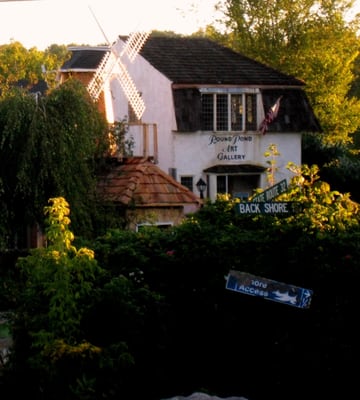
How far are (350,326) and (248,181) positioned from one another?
28.2m

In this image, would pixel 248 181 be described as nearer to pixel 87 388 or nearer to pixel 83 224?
pixel 83 224

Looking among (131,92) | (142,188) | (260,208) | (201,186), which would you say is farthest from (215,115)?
(260,208)

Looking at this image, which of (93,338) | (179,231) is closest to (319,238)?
(179,231)

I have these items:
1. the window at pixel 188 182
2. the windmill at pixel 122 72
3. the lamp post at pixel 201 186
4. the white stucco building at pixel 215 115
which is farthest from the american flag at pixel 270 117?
the windmill at pixel 122 72

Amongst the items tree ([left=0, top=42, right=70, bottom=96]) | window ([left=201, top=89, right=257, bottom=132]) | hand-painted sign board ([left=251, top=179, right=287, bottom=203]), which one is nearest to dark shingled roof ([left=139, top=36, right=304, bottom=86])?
window ([left=201, top=89, right=257, bottom=132])

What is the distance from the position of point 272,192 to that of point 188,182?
2526 cm

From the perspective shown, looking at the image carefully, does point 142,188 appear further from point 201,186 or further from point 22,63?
point 22,63

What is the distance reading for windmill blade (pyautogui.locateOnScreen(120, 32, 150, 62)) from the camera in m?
37.4

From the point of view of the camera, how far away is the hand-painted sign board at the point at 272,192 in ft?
41.7

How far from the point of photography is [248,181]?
Result: 39531mm

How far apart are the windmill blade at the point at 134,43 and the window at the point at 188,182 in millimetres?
4559

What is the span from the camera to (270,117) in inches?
1484

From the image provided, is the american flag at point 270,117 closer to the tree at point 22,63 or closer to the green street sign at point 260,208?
the green street sign at point 260,208

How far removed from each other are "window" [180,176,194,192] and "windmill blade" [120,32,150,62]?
180 inches
